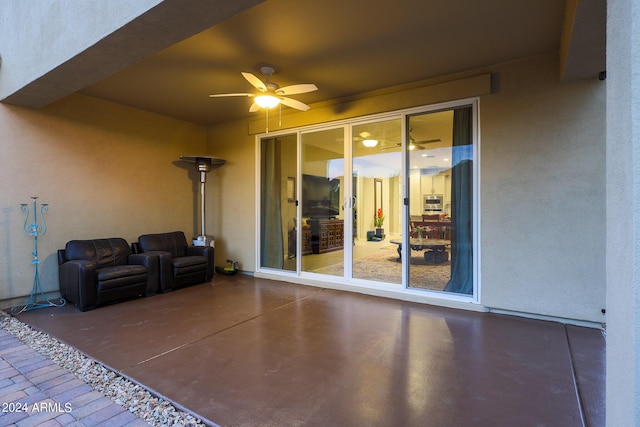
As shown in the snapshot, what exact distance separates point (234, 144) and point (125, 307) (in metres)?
3.08

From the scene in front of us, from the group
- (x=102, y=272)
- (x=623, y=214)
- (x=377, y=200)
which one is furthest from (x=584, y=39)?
(x=102, y=272)

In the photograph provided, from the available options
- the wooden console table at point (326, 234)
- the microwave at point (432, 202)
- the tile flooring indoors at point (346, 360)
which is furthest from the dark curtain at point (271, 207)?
the microwave at point (432, 202)

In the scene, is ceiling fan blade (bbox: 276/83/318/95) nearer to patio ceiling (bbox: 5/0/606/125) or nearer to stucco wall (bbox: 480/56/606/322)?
patio ceiling (bbox: 5/0/606/125)

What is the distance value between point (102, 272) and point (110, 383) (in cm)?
196

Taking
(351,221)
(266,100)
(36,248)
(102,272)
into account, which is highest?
(266,100)

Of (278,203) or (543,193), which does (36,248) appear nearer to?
(278,203)

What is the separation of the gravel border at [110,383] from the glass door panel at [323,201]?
9.74ft

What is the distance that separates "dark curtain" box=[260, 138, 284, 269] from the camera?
5.11m

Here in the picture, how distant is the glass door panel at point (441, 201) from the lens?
3.59 m

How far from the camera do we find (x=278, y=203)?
16.7 feet

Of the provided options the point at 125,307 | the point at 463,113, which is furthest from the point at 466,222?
the point at 125,307

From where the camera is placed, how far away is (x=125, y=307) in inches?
142

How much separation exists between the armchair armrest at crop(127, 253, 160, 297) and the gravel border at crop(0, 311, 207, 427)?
122 cm

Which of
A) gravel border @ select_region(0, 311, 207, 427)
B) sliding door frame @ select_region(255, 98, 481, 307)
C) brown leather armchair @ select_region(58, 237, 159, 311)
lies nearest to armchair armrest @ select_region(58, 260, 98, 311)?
brown leather armchair @ select_region(58, 237, 159, 311)
